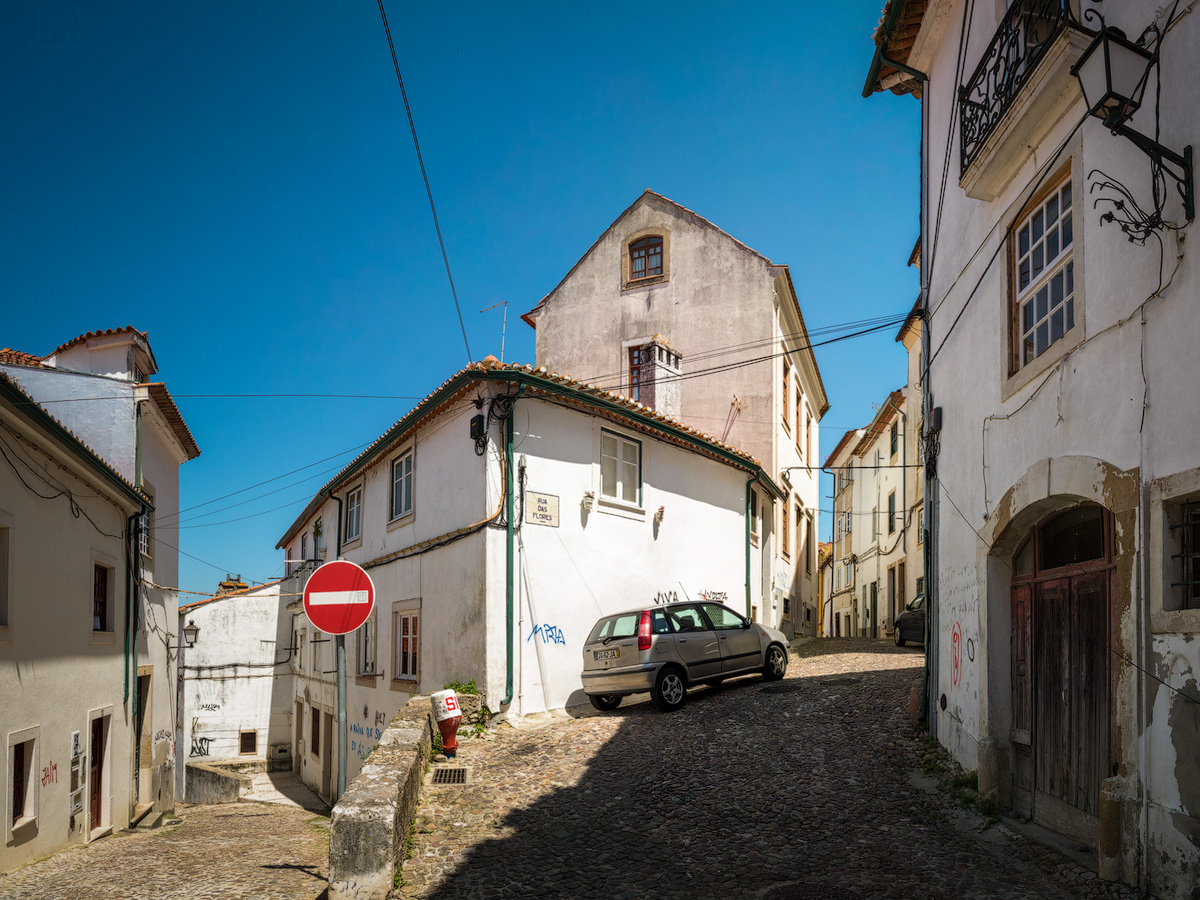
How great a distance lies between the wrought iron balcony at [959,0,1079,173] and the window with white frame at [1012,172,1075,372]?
79 cm

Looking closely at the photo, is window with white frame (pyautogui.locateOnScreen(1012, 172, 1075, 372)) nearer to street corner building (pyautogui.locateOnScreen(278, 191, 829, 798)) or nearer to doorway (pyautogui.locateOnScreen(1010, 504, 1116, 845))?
doorway (pyautogui.locateOnScreen(1010, 504, 1116, 845))

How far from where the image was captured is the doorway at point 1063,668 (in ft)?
19.9

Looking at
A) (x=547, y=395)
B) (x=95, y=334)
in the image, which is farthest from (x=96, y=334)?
(x=547, y=395)

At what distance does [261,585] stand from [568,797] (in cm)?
2466

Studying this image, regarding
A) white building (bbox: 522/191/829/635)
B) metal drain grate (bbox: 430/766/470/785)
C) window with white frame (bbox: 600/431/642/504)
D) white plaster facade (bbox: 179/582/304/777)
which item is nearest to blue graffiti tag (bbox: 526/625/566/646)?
window with white frame (bbox: 600/431/642/504)

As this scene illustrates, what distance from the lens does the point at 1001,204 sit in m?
7.79

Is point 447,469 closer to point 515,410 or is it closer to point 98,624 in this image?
point 515,410

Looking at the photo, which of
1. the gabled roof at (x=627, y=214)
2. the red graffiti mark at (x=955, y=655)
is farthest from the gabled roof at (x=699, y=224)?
the red graffiti mark at (x=955, y=655)

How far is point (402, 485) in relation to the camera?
16.8 metres

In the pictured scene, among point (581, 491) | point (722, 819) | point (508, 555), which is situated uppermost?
point (581, 491)

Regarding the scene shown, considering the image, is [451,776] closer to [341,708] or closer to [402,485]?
[341,708]

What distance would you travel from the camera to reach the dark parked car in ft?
65.4

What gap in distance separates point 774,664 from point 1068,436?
29.8 feet

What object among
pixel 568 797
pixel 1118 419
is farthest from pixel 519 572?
pixel 1118 419
